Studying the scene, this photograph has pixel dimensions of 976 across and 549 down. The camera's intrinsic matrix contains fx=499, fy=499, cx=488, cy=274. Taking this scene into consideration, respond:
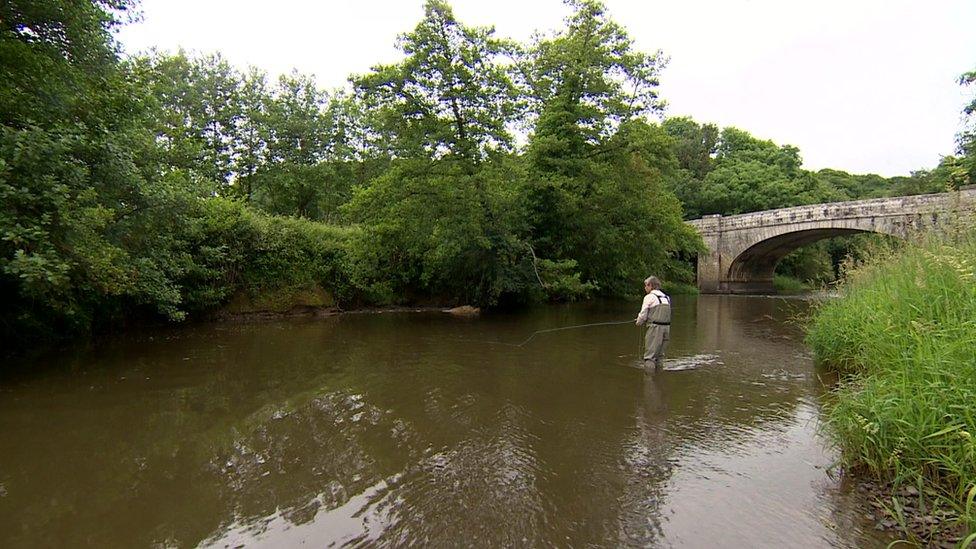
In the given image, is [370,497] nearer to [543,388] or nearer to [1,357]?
[543,388]

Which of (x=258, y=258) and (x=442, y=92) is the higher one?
(x=442, y=92)

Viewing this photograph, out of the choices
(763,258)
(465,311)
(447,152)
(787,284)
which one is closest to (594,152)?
(447,152)

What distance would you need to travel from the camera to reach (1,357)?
366 inches

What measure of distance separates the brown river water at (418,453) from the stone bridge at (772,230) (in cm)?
2229

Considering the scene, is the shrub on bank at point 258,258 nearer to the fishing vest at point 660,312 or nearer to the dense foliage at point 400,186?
the dense foliage at point 400,186

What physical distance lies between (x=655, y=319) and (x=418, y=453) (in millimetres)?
4895

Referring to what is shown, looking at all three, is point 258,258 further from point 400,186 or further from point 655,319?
point 655,319

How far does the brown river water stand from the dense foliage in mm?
2667

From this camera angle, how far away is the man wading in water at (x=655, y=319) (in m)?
8.07

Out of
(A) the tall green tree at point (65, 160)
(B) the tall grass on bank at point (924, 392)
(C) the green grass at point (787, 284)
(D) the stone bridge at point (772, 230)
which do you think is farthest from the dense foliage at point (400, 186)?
(C) the green grass at point (787, 284)

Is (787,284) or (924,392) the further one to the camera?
(787,284)

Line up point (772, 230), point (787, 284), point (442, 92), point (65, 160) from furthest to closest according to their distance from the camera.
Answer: point (787, 284) < point (772, 230) < point (442, 92) < point (65, 160)

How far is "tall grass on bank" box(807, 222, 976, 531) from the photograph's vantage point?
3.24 m

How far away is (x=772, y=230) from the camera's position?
104 ft
